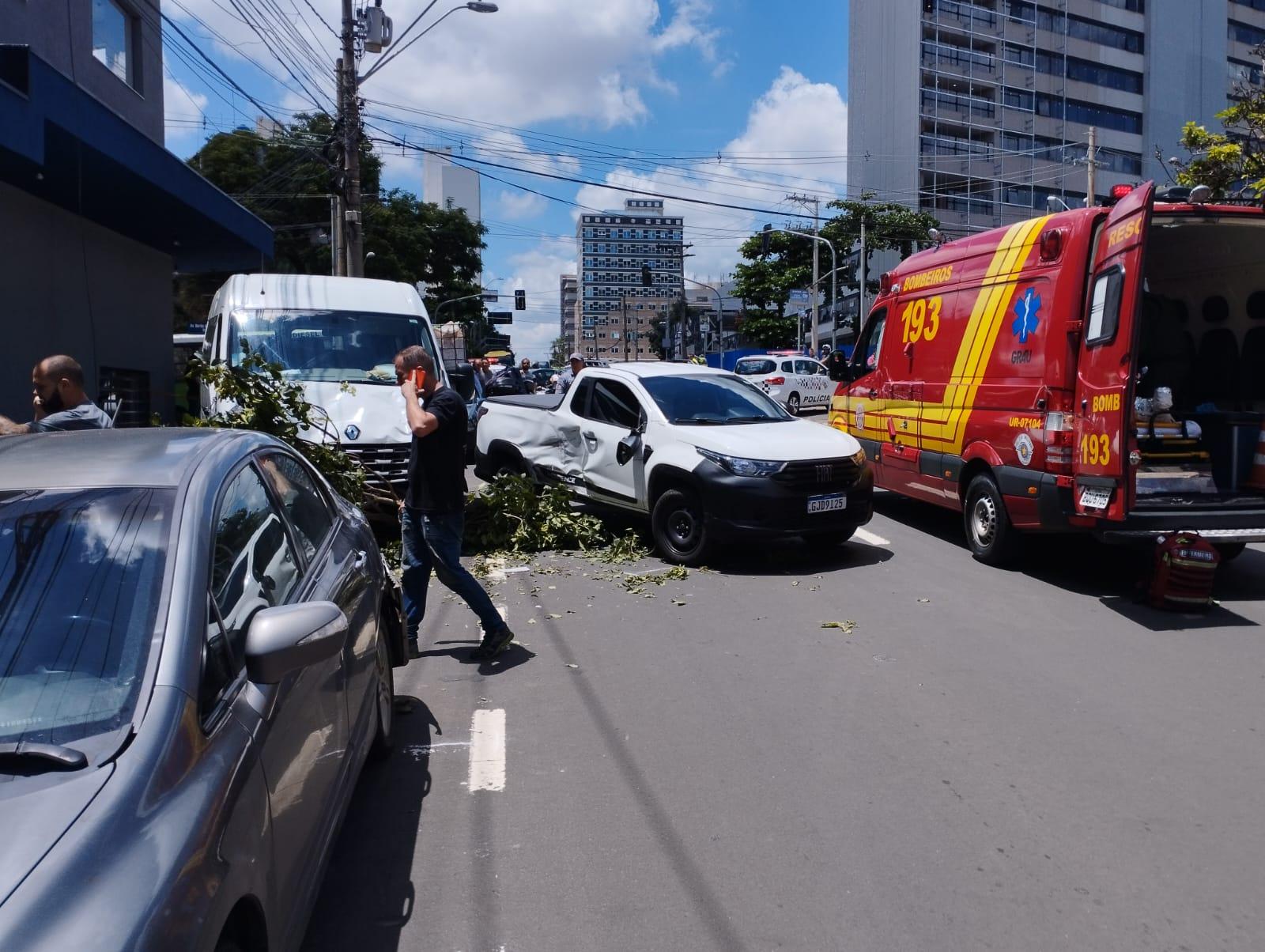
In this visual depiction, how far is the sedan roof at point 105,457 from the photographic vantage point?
2.97 metres

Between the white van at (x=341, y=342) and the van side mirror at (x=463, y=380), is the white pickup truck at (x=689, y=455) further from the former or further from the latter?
the white van at (x=341, y=342)

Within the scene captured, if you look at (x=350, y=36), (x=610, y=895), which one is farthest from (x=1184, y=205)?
(x=350, y=36)

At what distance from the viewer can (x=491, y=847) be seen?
391 centimetres

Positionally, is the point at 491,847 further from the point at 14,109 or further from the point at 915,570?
the point at 14,109

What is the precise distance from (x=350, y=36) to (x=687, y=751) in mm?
18597

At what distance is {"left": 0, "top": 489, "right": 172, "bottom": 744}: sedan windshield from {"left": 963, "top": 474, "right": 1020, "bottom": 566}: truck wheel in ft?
23.6

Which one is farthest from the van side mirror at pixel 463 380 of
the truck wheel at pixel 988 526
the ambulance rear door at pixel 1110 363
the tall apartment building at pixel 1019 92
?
the tall apartment building at pixel 1019 92

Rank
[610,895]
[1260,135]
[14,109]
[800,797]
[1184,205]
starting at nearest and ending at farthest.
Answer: [610,895] → [800,797] → [1184,205] → [14,109] → [1260,135]

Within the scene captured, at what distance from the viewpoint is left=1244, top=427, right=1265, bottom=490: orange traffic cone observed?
8617 millimetres

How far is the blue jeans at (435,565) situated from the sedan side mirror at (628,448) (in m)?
3.41

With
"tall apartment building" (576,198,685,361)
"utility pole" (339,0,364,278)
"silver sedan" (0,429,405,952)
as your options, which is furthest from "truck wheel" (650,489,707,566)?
"tall apartment building" (576,198,685,361)

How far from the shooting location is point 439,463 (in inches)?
240

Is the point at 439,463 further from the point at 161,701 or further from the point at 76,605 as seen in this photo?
the point at 161,701

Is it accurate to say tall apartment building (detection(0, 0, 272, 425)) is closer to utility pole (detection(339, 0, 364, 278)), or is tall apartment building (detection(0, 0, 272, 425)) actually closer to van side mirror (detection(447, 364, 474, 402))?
utility pole (detection(339, 0, 364, 278))
